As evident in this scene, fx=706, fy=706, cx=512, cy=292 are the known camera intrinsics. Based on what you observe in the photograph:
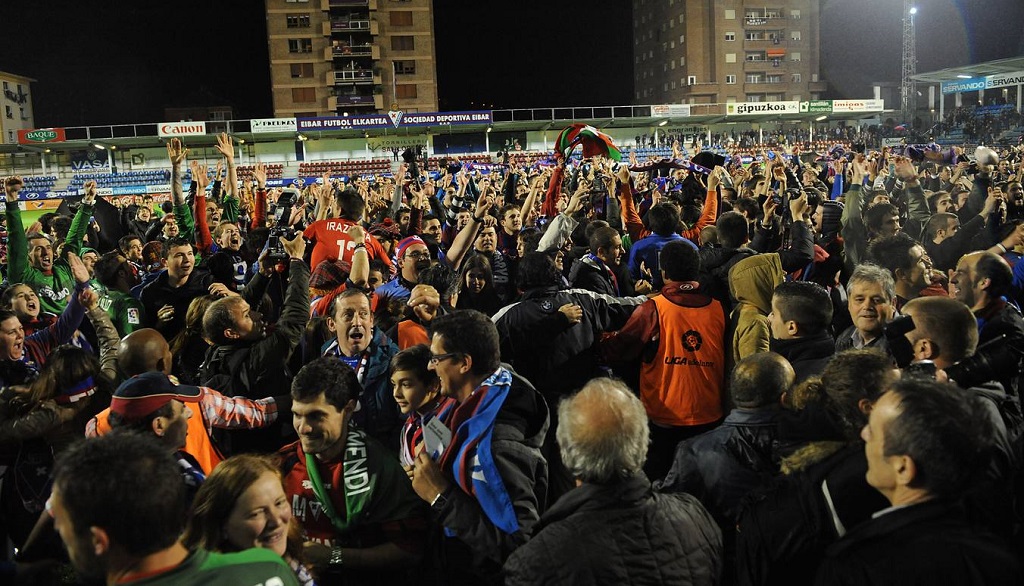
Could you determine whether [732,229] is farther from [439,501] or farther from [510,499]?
[439,501]

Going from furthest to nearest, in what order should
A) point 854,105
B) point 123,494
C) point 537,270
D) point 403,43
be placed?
point 403,43
point 854,105
point 537,270
point 123,494

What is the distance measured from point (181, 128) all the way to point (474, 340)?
48504 mm

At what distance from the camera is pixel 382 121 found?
45.8 m

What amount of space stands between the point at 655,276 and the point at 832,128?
5401 centimetres

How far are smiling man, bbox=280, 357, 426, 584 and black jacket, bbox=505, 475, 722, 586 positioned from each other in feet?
2.40

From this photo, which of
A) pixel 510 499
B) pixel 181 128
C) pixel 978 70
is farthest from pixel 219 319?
pixel 978 70

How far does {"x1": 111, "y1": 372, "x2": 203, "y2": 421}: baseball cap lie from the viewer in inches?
104

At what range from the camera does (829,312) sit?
3.35 meters

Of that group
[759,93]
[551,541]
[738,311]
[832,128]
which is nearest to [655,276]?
[738,311]

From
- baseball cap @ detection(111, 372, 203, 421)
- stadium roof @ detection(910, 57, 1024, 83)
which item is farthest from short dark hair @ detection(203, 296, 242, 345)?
stadium roof @ detection(910, 57, 1024, 83)

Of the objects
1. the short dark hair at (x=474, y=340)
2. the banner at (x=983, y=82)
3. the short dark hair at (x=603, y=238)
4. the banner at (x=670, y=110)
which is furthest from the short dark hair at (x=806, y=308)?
the banner at (x=983, y=82)

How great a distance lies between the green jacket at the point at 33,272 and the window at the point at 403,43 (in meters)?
60.6

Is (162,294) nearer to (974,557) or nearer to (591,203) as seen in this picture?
(974,557)

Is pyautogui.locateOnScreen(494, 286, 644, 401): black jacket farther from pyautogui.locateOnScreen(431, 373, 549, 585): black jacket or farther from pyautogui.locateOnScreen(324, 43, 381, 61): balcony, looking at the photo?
pyautogui.locateOnScreen(324, 43, 381, 61): balcony
